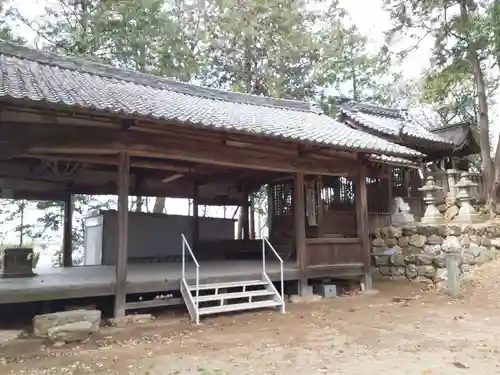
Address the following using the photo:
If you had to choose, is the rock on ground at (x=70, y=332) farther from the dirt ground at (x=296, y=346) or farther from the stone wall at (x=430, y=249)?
the stone wall at (x=430, y=249)

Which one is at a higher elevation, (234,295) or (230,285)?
(230,285)

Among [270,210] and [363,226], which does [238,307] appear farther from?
[270,210]

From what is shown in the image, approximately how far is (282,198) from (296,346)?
23.0ft

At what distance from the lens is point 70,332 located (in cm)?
539

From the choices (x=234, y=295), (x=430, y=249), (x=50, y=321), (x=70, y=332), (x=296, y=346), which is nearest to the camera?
(x=296, y=346)

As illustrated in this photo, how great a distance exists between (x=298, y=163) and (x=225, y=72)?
1016cm

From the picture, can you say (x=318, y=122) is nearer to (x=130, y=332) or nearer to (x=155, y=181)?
(x=155, y=181)

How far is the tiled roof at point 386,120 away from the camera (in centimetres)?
1409

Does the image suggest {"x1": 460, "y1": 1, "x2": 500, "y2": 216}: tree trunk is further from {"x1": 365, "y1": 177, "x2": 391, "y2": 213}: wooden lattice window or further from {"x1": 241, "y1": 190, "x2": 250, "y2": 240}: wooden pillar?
{"x1": 241, "y1": 190, "x2": 250, "y2": 240}: wooden pillar

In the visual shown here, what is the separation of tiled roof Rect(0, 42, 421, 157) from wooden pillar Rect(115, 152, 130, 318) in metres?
1.05

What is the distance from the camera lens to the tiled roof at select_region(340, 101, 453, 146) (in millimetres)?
14094

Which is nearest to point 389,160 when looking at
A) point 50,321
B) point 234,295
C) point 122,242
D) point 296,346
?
point 234,295

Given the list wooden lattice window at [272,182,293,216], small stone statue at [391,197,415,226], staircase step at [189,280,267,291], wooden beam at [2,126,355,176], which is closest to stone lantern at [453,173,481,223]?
small stone statue at [391,197,415,226]

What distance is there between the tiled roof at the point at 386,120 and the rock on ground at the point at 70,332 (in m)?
11.0
